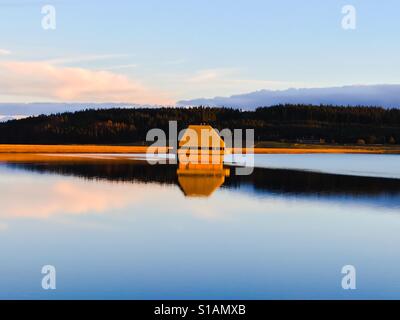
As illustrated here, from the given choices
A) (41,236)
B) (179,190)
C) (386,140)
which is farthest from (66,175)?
(386,140)

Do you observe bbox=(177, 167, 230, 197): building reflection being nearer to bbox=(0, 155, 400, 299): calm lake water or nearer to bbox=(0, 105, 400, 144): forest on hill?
bbox=(0, 155, 400, 299): calm lake water

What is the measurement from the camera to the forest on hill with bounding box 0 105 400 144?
330ft

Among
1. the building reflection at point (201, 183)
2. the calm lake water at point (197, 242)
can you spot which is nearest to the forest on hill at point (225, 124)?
the building reflection at point (201, 183)

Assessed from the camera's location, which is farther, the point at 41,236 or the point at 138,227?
the point at 138,227

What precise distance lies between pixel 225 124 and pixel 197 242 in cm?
10090

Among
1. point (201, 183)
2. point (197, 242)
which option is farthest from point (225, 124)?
point (197, 242)

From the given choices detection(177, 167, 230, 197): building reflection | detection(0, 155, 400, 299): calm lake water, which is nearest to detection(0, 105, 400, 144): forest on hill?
detection(177, 167, 230, 197): building reflection

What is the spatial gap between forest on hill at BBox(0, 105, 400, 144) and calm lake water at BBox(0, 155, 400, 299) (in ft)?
250

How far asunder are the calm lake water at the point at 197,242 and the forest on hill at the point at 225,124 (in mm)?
76340

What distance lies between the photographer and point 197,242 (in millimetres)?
11289

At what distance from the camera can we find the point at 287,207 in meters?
16.6

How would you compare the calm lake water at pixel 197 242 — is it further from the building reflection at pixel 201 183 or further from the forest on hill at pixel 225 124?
the forest on hill at pixel 225 124
